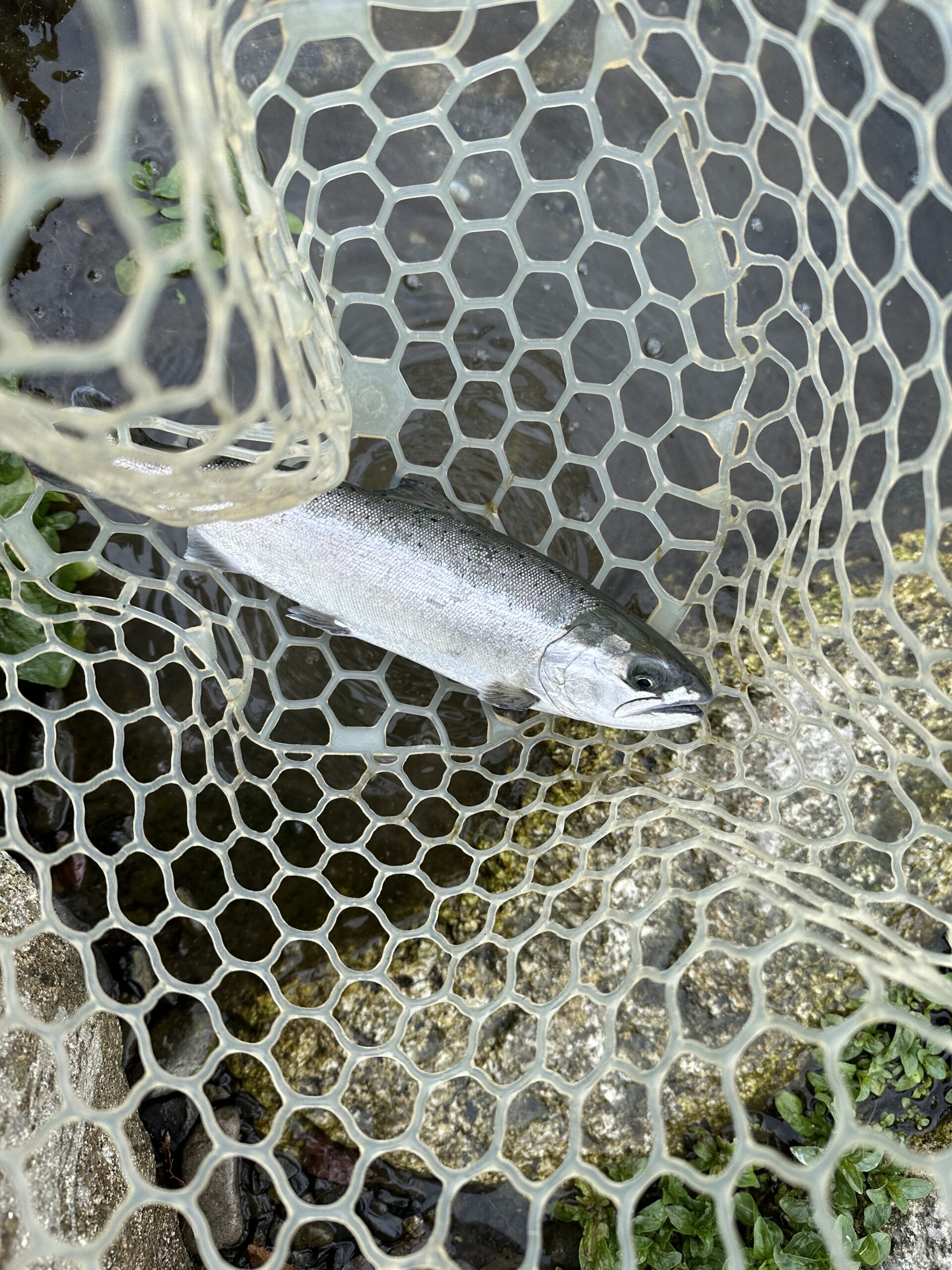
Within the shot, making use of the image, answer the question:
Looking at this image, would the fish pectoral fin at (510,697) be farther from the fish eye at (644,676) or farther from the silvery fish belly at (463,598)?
the fish eye at (644,676)

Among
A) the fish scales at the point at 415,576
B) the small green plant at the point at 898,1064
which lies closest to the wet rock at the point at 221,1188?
the fish scales at the point at 415,576

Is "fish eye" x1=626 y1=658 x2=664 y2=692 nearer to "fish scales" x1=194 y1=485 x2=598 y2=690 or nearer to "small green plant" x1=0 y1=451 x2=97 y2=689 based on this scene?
"fish scales" x1=194 y1=485 x2=598 y2=690

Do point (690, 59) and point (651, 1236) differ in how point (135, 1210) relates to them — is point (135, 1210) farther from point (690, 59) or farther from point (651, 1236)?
point (690, 59)

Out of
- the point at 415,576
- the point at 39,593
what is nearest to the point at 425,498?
the point at 415,576

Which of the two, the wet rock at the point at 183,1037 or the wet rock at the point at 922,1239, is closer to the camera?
the wet rock at the point at 922,1239

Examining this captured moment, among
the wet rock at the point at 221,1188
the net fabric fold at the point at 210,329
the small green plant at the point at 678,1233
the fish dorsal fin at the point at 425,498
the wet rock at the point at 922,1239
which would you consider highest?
the net fabric fold at the point at 210,329

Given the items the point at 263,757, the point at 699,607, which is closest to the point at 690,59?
the point at 699,607
